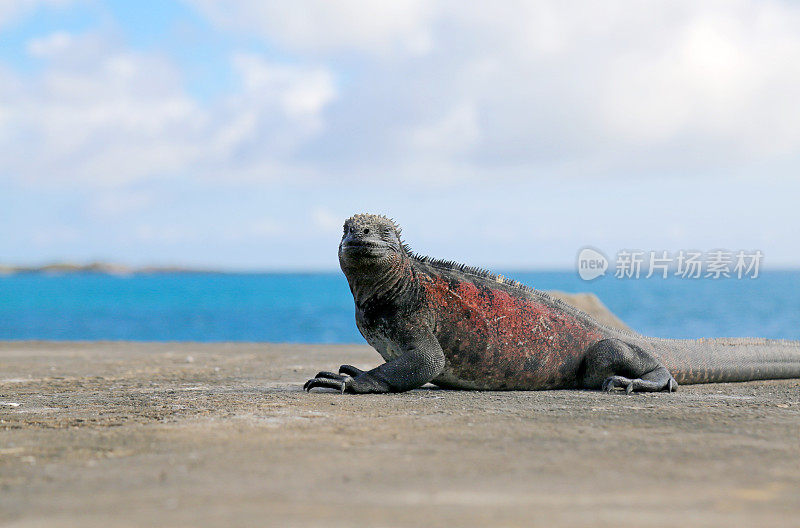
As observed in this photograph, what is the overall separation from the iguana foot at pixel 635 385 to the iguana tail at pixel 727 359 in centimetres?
57

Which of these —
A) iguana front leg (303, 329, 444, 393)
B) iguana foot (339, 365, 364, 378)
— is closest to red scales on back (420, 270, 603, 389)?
iguana front leg (303, 329, 444, 393)

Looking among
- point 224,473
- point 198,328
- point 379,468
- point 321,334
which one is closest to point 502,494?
point 379,468

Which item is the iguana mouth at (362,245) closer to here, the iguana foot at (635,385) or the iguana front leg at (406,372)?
the iguana front leg at (406,372)

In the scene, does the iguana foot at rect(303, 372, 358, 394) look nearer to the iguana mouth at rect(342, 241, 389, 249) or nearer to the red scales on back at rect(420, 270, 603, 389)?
the red scales on back at rect(420, 270, 603, 389)

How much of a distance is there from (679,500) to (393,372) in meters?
4.05

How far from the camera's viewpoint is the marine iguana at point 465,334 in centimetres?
760

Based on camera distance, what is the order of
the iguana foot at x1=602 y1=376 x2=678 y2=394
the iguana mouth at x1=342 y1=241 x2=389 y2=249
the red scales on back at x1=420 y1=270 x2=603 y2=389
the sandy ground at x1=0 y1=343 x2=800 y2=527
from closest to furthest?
the sandy ground at x1=0 y1=343 x2=800 y2=527
the iguana mouth at x1=342 y1=241 x2=389 y2=249
the red scales on back at x1=420 y1=270 x2=603 y2=389
the iguana foot at x1=602 y1=376 x2=678 y2=394

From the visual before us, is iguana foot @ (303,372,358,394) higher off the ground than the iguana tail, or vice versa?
the iguana tail

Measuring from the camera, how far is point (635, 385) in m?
8.02

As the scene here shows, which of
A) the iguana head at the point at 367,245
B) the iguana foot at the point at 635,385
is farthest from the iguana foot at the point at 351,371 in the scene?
the iguana foot at the point at 635,385

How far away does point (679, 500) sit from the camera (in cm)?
377

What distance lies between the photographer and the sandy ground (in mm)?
3607

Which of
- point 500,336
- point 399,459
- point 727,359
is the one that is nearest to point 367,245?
point 500,336

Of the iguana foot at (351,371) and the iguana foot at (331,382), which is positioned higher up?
the iguana foot at (351,371)
